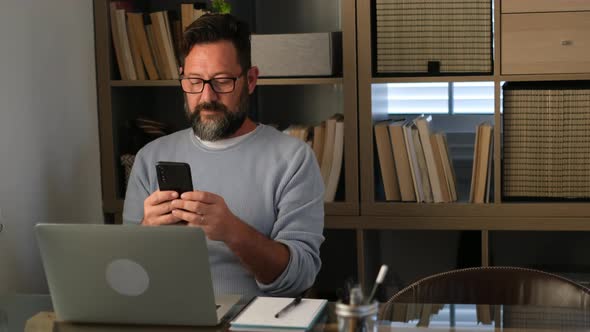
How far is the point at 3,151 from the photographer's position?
97.0 inches

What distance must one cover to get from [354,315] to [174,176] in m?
0.74

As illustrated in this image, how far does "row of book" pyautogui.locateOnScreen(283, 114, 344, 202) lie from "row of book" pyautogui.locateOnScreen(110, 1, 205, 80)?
1.75ft

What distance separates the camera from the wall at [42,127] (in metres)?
→ 2.50

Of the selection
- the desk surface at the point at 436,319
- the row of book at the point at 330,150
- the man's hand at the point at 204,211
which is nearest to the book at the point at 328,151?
the row of book at the point at 330,150

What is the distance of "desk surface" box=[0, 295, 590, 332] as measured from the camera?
1.75 m

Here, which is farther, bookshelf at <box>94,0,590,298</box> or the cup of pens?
bookshelf at <box>94,0,590,298</box>

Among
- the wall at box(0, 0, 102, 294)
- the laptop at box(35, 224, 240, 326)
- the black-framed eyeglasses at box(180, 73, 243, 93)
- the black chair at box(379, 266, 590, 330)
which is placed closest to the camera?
the laptop at box(35, 224, 240, 326)

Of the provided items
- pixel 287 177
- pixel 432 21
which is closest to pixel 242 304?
pixel 287 177

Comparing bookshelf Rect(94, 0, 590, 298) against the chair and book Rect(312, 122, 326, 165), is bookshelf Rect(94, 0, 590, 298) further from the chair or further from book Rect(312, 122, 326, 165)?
the chair

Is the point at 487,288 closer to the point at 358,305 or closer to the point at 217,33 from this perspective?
the point at 358,305

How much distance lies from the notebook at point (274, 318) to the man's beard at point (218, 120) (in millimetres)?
672

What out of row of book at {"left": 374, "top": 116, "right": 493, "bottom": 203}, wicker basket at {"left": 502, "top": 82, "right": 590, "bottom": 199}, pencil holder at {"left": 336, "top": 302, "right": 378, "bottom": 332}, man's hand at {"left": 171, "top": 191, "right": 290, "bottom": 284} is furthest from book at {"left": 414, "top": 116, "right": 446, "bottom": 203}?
pencil holder at {"left": 336, "top": 302, "right": 378, "bottom": 332}

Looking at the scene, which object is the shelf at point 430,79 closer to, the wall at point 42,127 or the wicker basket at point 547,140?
the wicker basket at point 547,140

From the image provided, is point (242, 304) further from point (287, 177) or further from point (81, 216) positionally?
point (81, 216)
